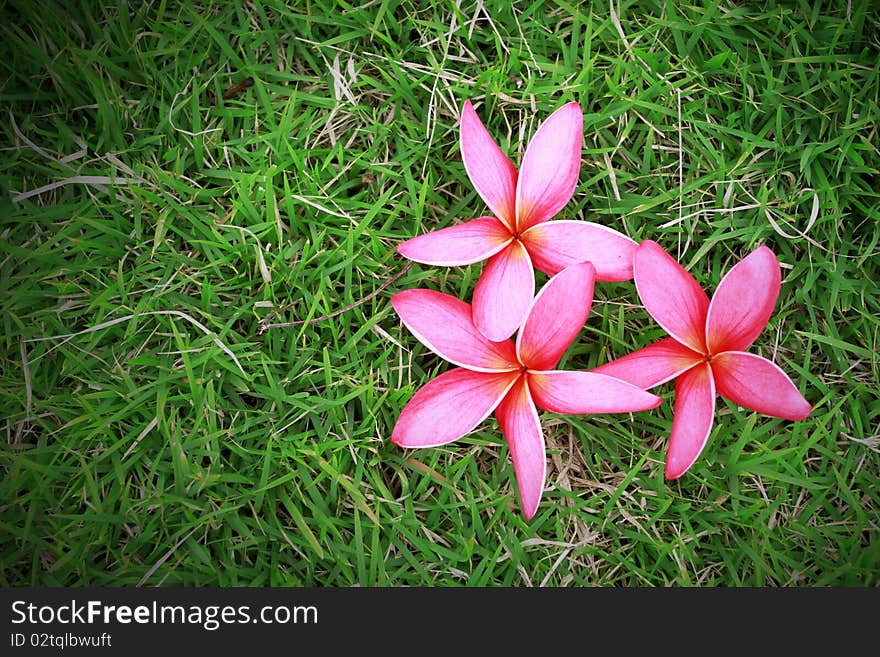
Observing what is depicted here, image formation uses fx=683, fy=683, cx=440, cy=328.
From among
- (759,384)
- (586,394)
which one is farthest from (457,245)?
(759,384)

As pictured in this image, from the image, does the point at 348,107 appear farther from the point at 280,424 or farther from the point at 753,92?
the point at 753,92

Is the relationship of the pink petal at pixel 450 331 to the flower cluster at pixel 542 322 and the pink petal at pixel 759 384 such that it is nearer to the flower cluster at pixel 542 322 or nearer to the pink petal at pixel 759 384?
the flower cluster at pixel 542 322

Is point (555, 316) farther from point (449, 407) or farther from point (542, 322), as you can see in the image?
point (449, 407)

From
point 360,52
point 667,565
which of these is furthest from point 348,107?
point 667,565

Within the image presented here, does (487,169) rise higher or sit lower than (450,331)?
higher

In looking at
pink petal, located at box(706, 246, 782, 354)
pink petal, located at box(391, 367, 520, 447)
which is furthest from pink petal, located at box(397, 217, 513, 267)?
pink petal, located at box(706, 246, 782, 354)

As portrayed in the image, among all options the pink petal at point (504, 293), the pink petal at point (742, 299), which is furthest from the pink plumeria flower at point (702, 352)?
the pink petal at point (504, 293)

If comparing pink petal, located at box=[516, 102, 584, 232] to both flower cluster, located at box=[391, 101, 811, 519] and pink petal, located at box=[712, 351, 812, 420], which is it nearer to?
flower cluster, located at box=[391, 101, 811, 519]
